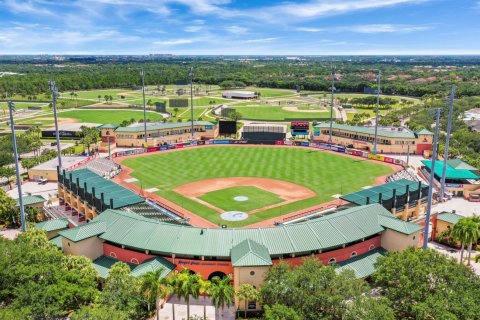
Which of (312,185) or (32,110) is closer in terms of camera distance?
(312,185)

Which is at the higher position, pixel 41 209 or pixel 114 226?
pixel 114 226

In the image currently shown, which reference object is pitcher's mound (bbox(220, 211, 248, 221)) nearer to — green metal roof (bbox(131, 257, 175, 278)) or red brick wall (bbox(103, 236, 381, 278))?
red brick wall (bbox(103, 236, 381, 278))

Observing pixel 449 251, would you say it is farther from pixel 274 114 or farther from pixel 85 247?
pixel 274 114

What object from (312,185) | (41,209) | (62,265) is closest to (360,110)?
(312,185)

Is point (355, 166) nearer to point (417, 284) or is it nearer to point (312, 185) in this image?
point (312, 185)

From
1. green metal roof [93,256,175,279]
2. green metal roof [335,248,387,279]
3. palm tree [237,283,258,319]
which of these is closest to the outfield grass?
green metal roof [93,256,175,279]

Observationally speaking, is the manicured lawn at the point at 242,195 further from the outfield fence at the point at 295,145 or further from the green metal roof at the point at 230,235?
the outfield fence at the point at 295,145
